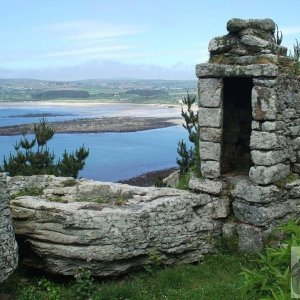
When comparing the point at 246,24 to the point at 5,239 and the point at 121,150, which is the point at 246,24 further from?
the point at 121,150

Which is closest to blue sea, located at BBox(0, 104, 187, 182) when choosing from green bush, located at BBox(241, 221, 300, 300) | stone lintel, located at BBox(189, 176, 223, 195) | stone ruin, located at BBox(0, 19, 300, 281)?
stone lintel, located at BBox(189, 176, 223, 195)

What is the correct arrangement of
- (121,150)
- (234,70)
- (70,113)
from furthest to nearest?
(70,113)
(121,150)
(234,70)

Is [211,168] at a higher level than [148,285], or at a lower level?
higher

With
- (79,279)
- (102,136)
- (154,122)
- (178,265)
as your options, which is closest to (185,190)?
(178,265)

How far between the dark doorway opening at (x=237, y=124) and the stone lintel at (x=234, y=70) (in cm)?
123

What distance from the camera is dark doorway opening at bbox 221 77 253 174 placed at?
35.4 feet

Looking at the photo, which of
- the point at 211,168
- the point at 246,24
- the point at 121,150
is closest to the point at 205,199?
the point at 211,168

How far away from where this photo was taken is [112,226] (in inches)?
324

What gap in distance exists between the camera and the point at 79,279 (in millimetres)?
7711

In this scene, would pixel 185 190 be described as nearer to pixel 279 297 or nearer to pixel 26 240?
pixel 26 240

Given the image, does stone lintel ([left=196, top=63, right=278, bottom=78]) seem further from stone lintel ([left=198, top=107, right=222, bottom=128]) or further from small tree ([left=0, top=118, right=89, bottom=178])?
small tree ([left=0, top=118, right=89, bottom=178])

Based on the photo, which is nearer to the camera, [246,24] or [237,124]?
[246,24]

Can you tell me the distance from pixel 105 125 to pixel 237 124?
44782 millimetres

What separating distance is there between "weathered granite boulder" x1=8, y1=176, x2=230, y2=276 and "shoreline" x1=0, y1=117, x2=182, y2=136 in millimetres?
36419
